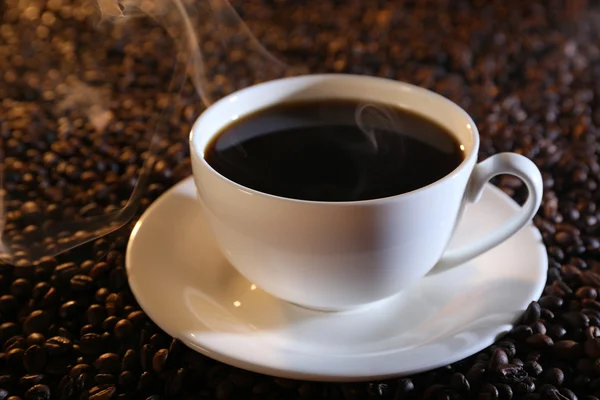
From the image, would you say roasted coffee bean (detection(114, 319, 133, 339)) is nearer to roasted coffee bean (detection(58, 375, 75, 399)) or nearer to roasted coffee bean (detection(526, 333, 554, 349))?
roasted coffee bean (detection(58, 375, 75, 399))

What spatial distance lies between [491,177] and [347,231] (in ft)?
0.75

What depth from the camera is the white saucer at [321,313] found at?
80 cm

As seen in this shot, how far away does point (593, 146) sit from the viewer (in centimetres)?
147

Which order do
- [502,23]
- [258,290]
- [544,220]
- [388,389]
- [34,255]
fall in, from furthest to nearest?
1. [502,23]
2. [544,220]
3. [34,255]
4. [258,290]
5. [388,389]

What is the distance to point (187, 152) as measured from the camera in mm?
1440

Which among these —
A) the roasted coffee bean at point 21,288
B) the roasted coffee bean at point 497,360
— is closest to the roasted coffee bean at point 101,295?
the roasted coffee bean at point 21,288

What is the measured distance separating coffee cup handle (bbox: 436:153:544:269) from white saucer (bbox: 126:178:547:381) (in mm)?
45

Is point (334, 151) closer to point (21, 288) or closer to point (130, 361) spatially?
point (130, 361)

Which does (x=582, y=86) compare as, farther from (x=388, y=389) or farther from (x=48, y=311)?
(x=48, y=311)

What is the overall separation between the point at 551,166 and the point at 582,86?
0.46 m

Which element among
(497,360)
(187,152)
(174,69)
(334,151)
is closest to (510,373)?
(497,360)

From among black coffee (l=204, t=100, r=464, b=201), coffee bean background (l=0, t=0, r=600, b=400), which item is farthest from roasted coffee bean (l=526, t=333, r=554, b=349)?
black coffee (l=204, t=100, r=464, b=201)

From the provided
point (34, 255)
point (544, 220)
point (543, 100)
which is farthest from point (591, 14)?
point (34, 255)

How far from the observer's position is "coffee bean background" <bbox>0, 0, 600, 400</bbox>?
0.87 meters
